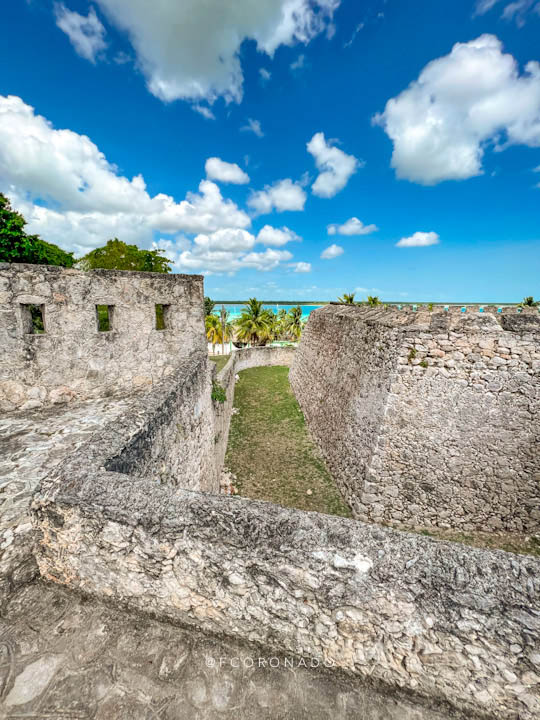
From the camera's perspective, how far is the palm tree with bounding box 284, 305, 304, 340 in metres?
36.1

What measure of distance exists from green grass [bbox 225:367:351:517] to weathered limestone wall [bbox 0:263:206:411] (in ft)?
13.1

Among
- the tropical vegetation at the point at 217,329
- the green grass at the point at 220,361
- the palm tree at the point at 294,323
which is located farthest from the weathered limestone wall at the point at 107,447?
the palm tree at the point at 294,323

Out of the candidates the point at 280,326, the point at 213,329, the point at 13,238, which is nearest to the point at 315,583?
the point at 13,238

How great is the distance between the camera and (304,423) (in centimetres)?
1260

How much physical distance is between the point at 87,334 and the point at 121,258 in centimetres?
1431

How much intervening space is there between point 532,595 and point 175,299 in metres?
7.40

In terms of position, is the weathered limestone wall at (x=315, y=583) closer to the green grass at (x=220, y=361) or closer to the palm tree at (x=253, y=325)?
the green grass at (x=220, y=361)

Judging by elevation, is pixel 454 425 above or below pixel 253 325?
below

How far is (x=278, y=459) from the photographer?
9.87 metres

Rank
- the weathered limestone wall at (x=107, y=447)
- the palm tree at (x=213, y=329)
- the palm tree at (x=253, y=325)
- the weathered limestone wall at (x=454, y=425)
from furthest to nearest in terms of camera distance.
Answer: the palm tree at (x=253, y=325) → the palm tree at (x=213, y=329) → the weathered limestone wall at (x=454, y=425) → the weathered limestone wall at (x=107, y=447)

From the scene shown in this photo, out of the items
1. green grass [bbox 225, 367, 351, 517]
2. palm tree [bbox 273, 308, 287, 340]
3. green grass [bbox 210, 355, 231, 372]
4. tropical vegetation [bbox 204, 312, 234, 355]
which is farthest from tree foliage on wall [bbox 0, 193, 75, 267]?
palm tree [bbox 273, 308, 287, 340]

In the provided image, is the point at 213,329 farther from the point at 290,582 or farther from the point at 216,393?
the point at 290,582

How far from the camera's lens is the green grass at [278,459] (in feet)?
26.3

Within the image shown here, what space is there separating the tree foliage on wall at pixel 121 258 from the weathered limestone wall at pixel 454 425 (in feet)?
54.4
